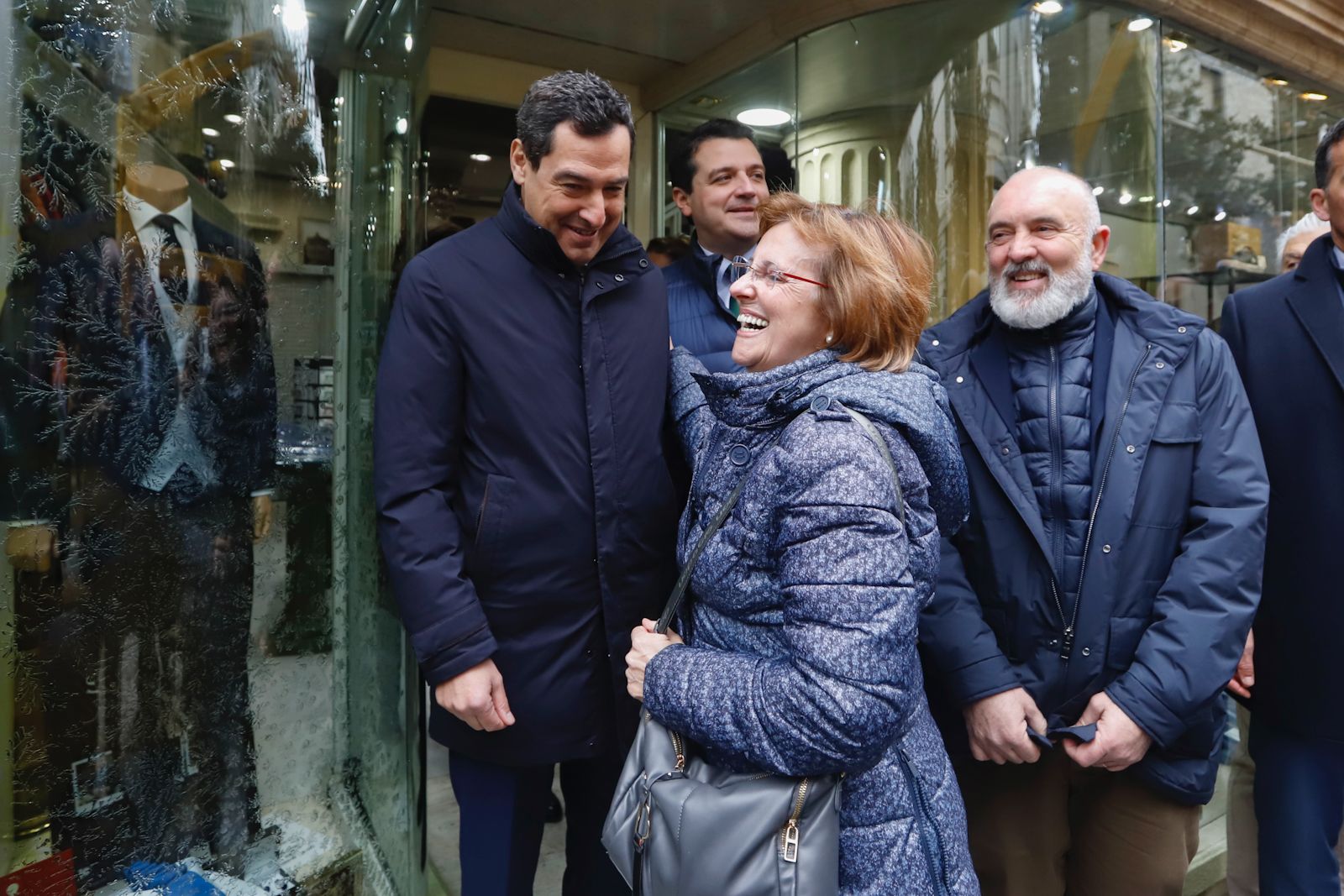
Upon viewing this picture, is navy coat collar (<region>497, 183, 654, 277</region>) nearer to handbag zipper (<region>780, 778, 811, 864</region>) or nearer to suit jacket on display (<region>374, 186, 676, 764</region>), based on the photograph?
suit jacket on display (<region>374, 186, 676, 764</region>)

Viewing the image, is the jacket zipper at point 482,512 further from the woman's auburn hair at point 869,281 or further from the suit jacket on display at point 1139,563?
the suit jacket on display at point 1139,563

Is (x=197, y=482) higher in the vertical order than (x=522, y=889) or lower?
higher

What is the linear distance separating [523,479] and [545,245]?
19.6 inches

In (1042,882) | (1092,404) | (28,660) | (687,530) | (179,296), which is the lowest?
(1042,882)

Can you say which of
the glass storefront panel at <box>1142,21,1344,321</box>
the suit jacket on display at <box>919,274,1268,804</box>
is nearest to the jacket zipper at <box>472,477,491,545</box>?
the suit jacket on display at <box>919,274,1268,804</box>

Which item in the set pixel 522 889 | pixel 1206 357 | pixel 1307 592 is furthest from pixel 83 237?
pixel 1307 592

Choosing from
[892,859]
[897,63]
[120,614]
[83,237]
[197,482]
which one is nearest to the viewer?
[892,859]

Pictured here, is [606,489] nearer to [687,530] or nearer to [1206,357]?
[687,530]

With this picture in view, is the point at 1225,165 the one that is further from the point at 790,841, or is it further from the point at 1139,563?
the point at 790,841

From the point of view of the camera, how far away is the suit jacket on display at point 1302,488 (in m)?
2.24

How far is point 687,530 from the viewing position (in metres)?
1.59

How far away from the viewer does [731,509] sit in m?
1.46

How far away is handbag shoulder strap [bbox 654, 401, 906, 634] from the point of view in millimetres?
1312

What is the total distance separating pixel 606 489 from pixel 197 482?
91 cm
